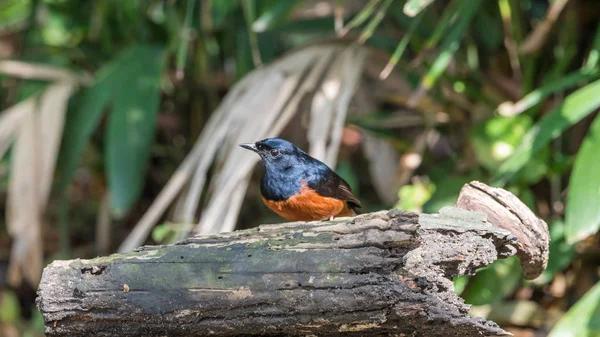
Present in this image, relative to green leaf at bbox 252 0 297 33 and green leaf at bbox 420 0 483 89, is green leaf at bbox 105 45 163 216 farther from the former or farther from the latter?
green leaf at bbox 420 0 483 89

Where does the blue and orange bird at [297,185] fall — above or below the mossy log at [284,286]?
above

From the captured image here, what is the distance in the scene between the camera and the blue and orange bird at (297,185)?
368cm

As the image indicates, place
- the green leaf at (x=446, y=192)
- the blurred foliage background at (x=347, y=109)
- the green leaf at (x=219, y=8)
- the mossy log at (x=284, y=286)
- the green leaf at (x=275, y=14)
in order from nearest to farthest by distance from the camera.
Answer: the mossy log at (x=284, y=286) < the blurred foliage background at (x=347, y=109) < the green leaf at (x=446, y=192) < the green leaf at (x=275, y=14) < the green leaf at (x=219, y=8)

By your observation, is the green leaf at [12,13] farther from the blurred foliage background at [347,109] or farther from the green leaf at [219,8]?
the green leaf at [219,8]

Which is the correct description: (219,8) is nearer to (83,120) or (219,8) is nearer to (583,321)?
(83,120)

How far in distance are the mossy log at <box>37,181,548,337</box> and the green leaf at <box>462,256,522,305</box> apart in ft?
7.22

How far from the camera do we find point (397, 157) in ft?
18.1

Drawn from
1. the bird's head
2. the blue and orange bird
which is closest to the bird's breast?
the blue and orange bird

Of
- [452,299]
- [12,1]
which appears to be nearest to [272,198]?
[452,299]

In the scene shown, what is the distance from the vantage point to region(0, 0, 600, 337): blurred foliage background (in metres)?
4.10

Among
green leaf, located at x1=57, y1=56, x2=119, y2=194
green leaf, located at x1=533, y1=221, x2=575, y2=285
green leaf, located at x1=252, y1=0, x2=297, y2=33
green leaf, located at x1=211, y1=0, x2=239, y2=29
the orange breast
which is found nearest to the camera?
the orange breast

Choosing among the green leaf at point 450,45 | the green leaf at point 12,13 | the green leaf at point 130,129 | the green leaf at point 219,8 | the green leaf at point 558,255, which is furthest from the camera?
the green leaf at point 12,13

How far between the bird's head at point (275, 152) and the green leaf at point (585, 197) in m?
1.31

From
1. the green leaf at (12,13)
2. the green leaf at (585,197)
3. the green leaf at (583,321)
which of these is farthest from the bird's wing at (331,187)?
the green leaf at (12,13)
